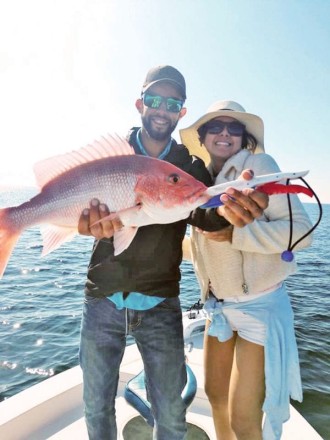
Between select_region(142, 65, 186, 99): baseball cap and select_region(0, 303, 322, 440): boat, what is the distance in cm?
214

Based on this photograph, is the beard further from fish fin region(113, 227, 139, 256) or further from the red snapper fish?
fish fin region(113, 227, 139, 256)

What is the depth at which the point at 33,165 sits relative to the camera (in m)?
2.73

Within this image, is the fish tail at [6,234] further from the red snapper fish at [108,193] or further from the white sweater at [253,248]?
the white sweater at [253,248]

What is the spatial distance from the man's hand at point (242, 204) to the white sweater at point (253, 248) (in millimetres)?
434

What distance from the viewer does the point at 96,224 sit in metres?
2.42

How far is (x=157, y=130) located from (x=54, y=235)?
123 cm

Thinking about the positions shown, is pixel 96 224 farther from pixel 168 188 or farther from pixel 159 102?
pixel 159 102

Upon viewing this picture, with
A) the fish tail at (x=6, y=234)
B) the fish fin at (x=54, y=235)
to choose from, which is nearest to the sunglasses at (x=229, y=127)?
the fish fin at (x=54, y=235)

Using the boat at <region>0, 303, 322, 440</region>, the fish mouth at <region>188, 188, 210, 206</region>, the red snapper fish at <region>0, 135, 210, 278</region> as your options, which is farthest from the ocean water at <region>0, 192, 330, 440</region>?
the fish mouth at <region>188, 188, 210, 206</region>

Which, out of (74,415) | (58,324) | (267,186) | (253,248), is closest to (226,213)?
(267,186)

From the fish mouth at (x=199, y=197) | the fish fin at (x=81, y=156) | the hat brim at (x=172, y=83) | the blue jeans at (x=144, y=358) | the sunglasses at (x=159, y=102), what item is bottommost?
the blue jeans at (x=144, y=358)

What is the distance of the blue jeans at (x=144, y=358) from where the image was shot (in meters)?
2.75

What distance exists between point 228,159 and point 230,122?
374 mm

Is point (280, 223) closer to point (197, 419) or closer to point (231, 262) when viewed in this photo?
point (231, 262)
